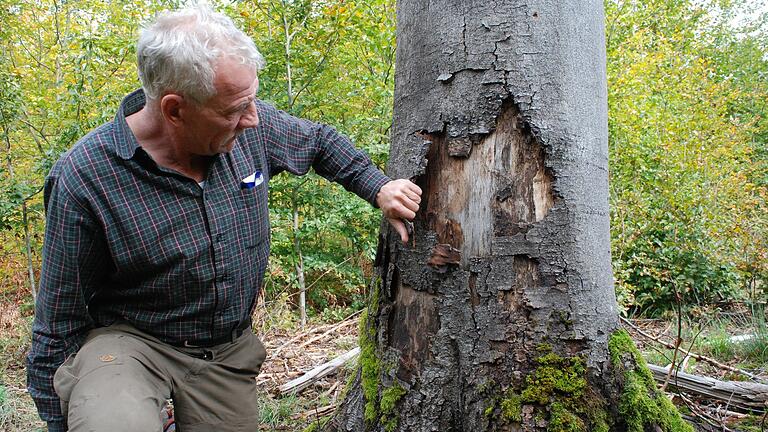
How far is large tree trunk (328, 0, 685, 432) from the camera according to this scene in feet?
6.05

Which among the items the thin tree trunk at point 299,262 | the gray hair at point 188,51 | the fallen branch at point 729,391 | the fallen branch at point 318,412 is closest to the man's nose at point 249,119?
the gray hair at point 188,51

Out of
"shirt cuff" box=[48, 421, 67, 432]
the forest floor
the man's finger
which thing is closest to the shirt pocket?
the man's finger

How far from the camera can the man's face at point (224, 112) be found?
179 cm

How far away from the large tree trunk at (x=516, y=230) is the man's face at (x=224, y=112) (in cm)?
60

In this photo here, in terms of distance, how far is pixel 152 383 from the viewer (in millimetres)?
2090

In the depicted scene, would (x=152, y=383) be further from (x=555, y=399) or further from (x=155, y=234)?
(x=555, y=399)

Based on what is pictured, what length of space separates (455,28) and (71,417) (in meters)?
1.79

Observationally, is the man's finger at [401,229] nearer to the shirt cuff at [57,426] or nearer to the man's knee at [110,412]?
the man's knee at [110,412]

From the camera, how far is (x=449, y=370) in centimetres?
194

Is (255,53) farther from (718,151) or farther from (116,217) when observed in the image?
(718,151)

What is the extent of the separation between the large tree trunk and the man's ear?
Result: 800 mm

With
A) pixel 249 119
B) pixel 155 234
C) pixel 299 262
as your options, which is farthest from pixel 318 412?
pixel 299 262

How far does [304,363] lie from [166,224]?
2.88 meters

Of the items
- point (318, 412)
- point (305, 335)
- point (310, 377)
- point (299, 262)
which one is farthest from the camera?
point (299, 262)
